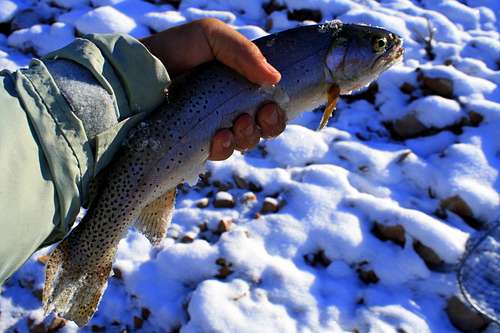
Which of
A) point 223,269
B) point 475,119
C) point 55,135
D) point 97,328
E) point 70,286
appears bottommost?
point 97,328

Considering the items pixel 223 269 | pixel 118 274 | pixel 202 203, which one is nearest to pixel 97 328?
pixel 118 274

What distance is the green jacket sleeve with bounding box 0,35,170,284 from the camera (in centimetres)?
165

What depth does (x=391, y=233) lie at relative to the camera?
3.50 metres

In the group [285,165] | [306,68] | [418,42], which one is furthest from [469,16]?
[306,68]

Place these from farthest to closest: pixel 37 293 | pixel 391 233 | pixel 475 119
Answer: pixel 475 119 → pixel 391 233 → pixel 37 293

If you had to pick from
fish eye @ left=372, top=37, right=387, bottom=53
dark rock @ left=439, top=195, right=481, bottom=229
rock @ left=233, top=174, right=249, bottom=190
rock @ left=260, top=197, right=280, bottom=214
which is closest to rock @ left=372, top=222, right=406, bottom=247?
dark rock @ left=439, top=195, right=481, bottom=229

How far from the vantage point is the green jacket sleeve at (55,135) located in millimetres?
1653

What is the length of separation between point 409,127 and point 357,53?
81.0 inches

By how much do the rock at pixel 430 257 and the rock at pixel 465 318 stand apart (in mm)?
288

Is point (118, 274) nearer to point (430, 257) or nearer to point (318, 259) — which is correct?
point (318, 259)

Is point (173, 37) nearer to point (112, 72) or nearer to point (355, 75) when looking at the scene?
point (112, 72)

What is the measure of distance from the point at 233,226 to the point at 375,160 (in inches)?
47.4

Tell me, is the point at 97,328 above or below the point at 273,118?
below

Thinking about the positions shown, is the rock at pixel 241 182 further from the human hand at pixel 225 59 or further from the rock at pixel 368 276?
the human hand at pixel 225 59
